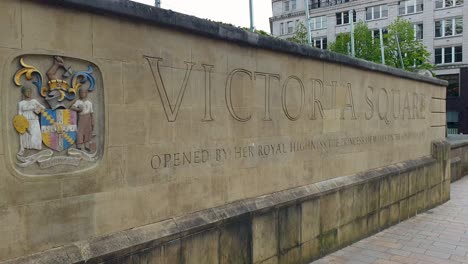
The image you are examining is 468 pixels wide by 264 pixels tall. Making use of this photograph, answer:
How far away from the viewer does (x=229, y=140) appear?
4941 millimetres

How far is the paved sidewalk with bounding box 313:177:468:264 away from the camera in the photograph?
250 inches

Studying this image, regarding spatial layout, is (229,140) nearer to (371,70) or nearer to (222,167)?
(222,167)

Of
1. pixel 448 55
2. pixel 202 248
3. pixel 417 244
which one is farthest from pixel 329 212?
pixel 448 55

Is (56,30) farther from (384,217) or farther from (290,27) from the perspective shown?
(290,27)

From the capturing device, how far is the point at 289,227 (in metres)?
5.68

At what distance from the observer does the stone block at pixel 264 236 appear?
5.11m

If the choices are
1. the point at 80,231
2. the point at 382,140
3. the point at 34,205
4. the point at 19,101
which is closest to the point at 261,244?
the point at 80,231

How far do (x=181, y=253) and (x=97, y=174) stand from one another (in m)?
1.24

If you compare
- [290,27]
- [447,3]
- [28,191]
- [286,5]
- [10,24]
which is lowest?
[28,191]

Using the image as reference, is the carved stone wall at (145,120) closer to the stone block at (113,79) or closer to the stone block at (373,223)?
the stone block at (113,79)

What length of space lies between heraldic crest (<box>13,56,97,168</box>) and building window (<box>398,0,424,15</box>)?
47.5 m

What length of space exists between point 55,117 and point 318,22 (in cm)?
5256

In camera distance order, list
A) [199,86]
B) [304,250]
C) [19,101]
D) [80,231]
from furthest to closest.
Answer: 1. [304,250]
2. [199,86]
3. [80,231]
4. [19,101]

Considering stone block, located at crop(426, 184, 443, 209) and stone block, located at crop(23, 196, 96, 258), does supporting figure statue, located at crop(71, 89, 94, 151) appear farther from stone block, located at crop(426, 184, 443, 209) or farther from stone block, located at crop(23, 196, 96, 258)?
stone block, located at crop(426, 184, 443, 209)
